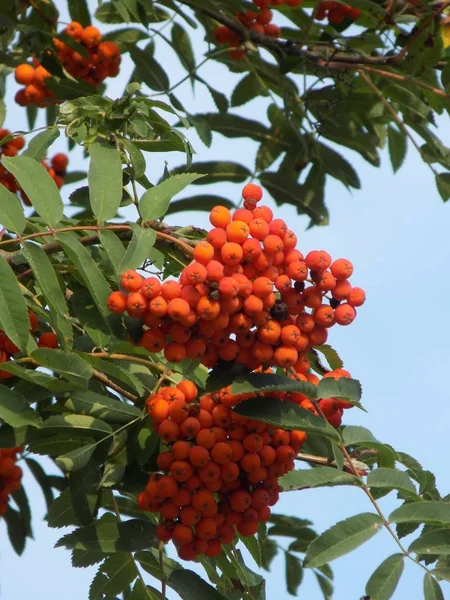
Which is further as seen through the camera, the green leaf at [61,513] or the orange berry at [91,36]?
the orange berry at [91,36]

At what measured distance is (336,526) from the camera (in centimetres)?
236

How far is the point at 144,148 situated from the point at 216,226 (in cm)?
62

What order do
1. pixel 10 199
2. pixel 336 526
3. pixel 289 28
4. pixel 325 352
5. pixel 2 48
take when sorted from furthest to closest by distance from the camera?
pixel 289 28 → pixel 2 48 → pixel 325 352 → pixel 10 199 → pixel 336 526

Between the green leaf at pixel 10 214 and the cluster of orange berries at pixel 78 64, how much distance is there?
5.60 feet

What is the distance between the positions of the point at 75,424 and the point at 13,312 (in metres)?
0.39

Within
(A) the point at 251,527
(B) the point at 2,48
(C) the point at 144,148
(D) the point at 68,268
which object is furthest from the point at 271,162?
(A) the point at 251,527

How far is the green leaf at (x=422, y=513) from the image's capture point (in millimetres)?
2396

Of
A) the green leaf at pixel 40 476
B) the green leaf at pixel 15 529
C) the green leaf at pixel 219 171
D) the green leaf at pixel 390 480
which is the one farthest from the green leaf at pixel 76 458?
the green leaf at pixel 219 171

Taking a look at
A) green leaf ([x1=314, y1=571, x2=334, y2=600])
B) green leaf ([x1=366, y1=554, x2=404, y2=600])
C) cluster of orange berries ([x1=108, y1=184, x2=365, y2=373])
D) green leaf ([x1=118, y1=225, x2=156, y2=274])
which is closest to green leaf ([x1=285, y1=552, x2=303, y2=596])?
green leaf ([x1=314, y1=571, x2=334, y2=600])

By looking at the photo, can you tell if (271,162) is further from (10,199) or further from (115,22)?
(10,199)

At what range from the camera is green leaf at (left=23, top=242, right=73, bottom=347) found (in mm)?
2432

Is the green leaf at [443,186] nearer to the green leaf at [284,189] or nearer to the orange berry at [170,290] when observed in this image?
the green leaf at [284,189]

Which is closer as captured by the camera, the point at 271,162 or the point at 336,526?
the point at 336,526

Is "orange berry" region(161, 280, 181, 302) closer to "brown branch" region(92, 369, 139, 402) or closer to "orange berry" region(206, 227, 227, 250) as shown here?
"orange berry" region(206, 227, 227, 250)
